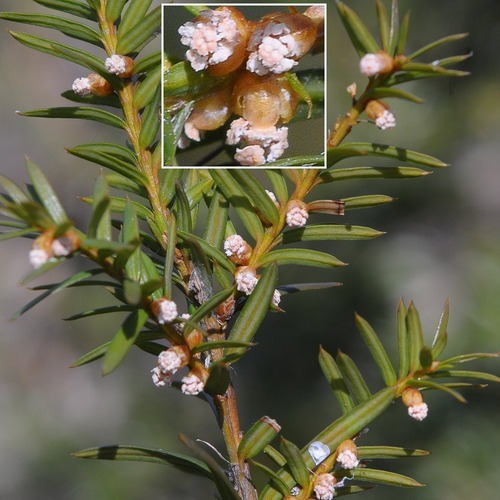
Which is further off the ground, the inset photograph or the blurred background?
the inset photograph

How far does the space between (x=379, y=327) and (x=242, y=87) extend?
130 centimetres

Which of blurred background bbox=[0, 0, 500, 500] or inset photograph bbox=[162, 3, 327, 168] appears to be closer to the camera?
inset photograph bbox=[162, 3, 327, 168]

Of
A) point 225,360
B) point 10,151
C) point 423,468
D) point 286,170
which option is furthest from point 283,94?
point 10,151

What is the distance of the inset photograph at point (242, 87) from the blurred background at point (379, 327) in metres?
1.16

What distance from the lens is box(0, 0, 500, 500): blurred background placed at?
1.49 metres

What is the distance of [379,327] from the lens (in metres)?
1.64

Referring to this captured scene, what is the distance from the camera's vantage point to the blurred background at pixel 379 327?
1493mm

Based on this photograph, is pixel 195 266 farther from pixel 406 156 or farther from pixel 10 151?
pixel 10 151

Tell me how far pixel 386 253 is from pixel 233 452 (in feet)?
4.67

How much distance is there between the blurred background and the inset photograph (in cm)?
116

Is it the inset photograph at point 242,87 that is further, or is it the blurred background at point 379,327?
the blurred background at point 379,327

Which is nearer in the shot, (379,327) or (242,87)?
(242,87)

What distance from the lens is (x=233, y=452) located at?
41cm

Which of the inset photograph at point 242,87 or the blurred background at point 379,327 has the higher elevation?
the inset photograph at point 242,87
